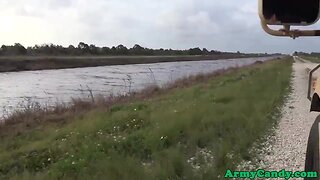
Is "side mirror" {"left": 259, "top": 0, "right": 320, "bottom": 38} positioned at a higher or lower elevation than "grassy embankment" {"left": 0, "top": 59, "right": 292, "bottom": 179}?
higher

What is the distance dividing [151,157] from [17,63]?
178 feet

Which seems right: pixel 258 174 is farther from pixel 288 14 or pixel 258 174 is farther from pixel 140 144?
pixel 288 14

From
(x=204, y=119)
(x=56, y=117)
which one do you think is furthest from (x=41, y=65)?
(x=204, y=119)

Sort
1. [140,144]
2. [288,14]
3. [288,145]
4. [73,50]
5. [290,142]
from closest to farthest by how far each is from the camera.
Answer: [288,14]
[288,145]
[140,144]
[290,142]
[73,50]

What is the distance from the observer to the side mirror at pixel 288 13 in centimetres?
252

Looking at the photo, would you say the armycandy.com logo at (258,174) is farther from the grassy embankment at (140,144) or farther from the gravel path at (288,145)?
the gravel path at (288,145)

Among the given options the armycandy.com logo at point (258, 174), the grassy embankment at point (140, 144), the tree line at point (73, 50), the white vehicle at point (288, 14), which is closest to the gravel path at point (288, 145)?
the grassy embankment at point (140, 144)

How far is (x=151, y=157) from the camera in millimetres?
8289

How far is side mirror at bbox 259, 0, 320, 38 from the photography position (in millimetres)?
2521

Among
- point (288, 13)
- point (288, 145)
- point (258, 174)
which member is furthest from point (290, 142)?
point (288, 13)

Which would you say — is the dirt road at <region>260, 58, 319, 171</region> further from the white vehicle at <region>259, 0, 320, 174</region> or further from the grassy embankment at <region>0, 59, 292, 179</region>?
the white vehicle at <region>259, 0, 320, 174</region>

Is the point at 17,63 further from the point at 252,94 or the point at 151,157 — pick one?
the point at 151,157

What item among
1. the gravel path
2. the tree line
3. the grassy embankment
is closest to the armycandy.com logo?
the grassy embankment

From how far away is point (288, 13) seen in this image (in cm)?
256
